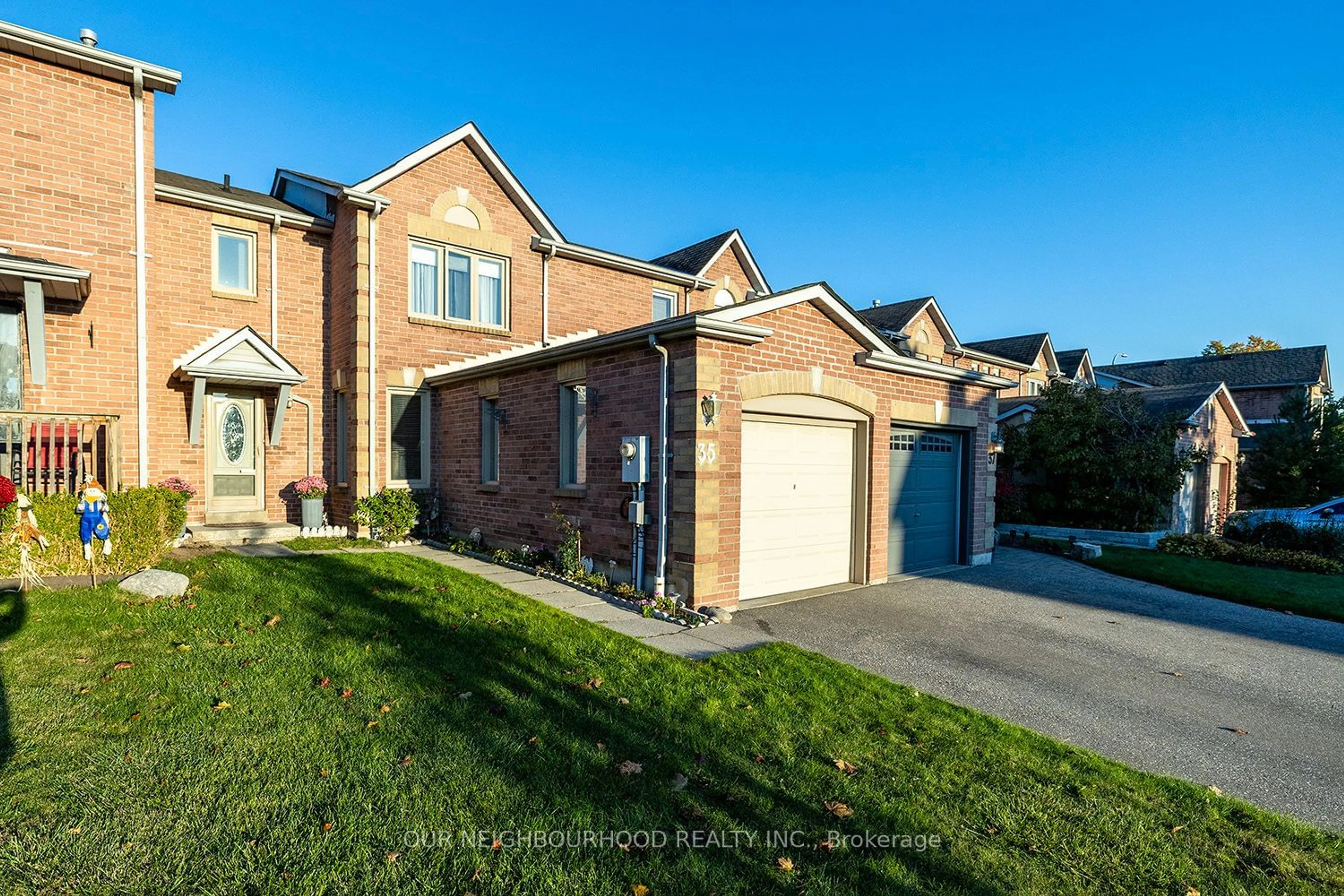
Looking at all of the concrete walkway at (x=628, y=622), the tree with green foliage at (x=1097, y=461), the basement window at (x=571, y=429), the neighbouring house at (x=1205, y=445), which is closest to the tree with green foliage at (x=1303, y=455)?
the neighbouring house at (x=1205, y=445)

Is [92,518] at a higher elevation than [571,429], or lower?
lower

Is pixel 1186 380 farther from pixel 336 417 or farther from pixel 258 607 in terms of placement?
pixel 258 607

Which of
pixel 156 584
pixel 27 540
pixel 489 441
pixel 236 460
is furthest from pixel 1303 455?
pixel 27 540

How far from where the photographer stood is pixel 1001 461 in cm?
1933

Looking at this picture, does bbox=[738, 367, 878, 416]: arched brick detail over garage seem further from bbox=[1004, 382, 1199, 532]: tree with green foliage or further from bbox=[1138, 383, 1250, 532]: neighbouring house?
bbox=[1138, 383, 1250, 532]: neighbouring house

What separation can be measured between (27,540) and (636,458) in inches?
270

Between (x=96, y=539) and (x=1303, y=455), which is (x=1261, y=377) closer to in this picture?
(x=1303, y=455)

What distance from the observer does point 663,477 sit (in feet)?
27.8

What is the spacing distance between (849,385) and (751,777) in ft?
22.9

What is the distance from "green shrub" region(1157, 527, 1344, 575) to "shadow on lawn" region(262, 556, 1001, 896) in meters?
14.6

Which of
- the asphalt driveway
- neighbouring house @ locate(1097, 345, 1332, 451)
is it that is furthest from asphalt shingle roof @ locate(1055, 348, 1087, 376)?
the asphalt driveway

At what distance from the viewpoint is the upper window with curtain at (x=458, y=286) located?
14.2 m

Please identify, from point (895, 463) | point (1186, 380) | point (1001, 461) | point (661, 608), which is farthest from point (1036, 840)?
point (1186, 380)

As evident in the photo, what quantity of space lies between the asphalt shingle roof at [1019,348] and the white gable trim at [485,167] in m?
21.3
